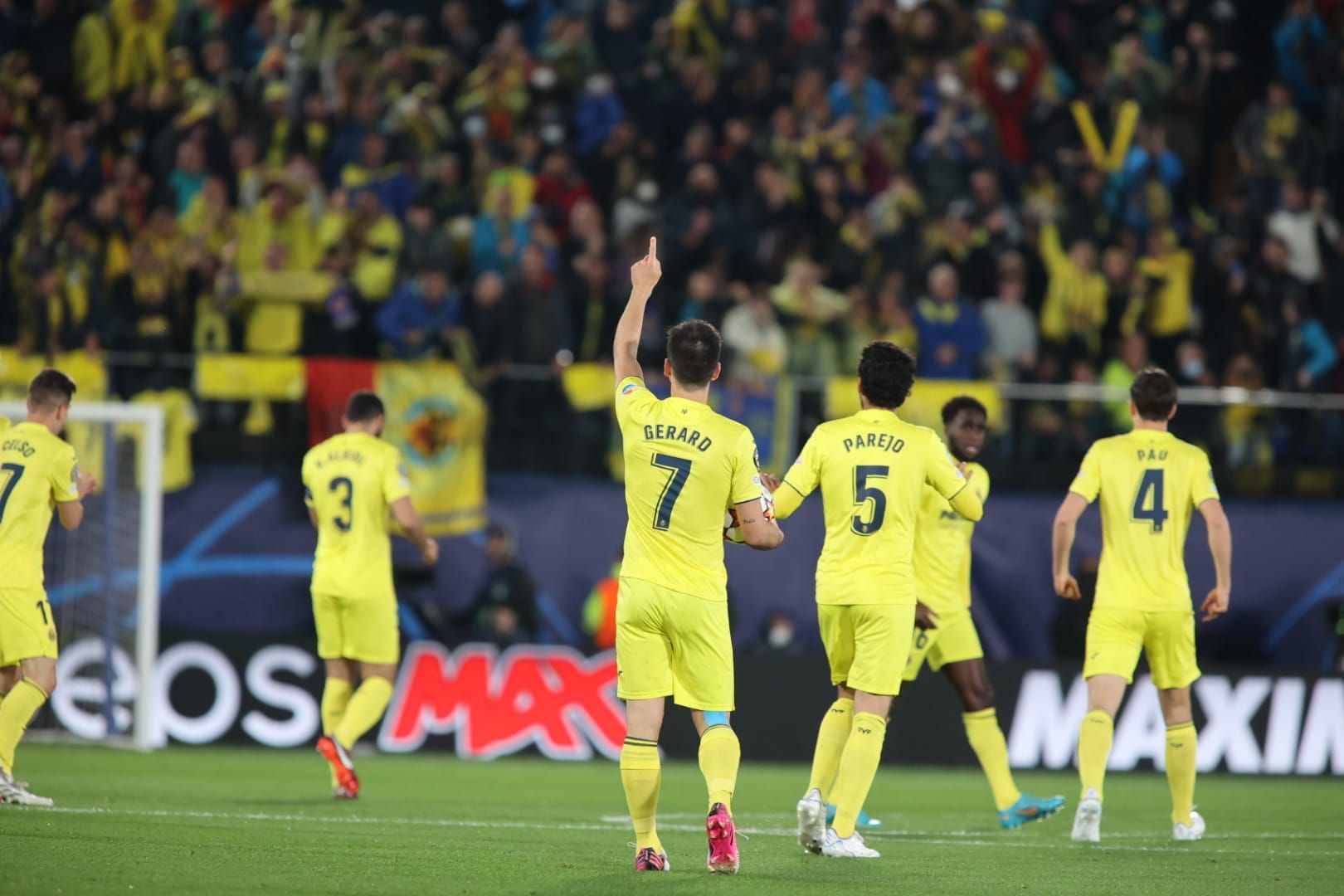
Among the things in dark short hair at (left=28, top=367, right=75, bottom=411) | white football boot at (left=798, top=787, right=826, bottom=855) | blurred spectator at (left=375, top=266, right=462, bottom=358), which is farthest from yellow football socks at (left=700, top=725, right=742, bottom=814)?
blurred spectator at (left=375, top=266, right=462, bottom=358)

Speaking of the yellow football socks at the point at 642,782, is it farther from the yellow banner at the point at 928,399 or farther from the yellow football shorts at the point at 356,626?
the yellow banner at the point at 928,399

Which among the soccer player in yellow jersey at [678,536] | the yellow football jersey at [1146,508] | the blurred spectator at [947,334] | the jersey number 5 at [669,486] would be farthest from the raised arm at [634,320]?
the blurred spectator at [947,334]

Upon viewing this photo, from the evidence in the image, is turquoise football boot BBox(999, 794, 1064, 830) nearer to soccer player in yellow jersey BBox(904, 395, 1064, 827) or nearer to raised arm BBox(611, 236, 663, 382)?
soccer player in yellow jersey BBox(904, 395, 1064, 827)

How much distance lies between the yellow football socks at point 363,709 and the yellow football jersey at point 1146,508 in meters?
4.72

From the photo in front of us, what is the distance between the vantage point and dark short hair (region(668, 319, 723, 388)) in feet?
24.4

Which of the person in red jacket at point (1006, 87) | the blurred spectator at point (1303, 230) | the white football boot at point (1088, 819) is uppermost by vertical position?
the person in red jacket at point (1006, 87)

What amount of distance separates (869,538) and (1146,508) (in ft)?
7.63

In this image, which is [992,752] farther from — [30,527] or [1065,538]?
[30,527]

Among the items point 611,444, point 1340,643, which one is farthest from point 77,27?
point 1340,643

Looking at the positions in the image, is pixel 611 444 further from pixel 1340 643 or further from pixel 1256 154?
pixel 1256 154

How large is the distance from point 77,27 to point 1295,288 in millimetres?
13139

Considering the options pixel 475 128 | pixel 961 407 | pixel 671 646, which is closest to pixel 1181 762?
pixel 961 407

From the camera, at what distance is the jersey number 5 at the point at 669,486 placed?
7500 millimetres

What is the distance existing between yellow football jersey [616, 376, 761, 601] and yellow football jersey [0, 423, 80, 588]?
3926 millimetres
